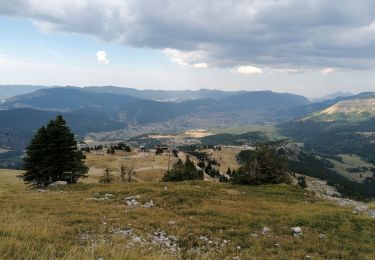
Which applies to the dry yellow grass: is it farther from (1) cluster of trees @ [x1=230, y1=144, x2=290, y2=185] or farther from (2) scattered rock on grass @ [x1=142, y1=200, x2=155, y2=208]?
(2) scattered rock on grass @ [x1=142, y1=200, x2=155, y2=208]

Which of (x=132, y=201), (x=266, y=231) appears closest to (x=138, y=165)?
(x=132, y=201)

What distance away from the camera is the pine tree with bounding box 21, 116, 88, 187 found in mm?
62562

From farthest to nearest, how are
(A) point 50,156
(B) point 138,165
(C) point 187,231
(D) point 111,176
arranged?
(B) point 138,165, (D) point 111,176, (A) point 50,156, (C) point 187,231

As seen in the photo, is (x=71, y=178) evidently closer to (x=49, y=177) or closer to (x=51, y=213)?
(x=49, y=177)

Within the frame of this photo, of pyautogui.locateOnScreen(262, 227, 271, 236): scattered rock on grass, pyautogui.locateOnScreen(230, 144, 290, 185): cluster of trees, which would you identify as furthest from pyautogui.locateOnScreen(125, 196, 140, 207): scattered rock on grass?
pyautogui.locateOnScreen(230, 144, 290, 185): cluster of trees

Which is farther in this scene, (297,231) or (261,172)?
(261,172)

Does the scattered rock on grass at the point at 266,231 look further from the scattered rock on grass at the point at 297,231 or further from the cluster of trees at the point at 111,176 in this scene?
the cluster of trees at the point at 111,176

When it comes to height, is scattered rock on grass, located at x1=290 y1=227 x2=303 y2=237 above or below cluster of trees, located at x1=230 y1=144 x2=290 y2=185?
above

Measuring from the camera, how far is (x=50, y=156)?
205 feet

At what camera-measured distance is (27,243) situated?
958 cm

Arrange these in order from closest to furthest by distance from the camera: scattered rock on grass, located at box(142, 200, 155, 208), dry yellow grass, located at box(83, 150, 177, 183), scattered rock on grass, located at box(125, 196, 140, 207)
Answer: scattered rock on grass, located at box(142, 200, 155, 208) → scattered rock on grass, located at box(125, 196, 140, 207) → dry yellow grass, located at box(83, 150, 177, 183)

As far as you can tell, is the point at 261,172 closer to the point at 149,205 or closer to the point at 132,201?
the point at 132,201

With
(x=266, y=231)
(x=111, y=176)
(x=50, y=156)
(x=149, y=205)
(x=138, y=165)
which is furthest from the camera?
(x=138, y=165)

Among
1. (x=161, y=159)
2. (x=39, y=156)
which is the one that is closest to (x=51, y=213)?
(x=39, y=156)
